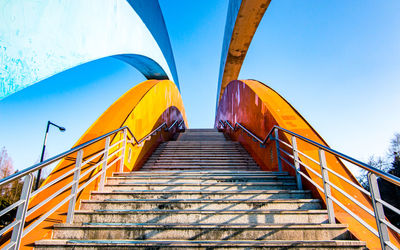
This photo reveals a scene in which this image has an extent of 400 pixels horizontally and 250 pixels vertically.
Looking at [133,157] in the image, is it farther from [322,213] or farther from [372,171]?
[372,171]

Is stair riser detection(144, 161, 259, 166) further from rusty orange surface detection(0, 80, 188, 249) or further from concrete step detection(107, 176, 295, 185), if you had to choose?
concrete step detection(107, 176, 295, 185)

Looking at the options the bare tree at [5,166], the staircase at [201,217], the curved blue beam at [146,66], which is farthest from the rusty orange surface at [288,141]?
the bare tree at [5,166]

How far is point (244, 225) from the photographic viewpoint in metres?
2.38

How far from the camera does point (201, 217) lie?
2609 mm

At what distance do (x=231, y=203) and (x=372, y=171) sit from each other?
1580mm

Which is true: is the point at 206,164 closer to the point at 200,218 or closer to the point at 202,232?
the point at 200,218

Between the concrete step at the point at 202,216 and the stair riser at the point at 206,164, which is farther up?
the stair riser at the point at 206,164

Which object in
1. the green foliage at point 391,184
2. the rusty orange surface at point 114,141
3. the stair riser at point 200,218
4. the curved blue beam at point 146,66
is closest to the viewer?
the rusty orange surface at point 114,141

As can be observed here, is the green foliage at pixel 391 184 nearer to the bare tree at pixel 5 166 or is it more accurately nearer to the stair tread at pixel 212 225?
the stair tread at pixel 212 225

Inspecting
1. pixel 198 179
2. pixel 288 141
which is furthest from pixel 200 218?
pixel 288 141

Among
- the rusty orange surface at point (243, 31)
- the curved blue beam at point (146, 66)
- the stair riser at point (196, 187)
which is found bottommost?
the stair riser at point (196, 187)

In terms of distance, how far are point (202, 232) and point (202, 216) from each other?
0.99 feet

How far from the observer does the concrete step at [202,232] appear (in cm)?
230

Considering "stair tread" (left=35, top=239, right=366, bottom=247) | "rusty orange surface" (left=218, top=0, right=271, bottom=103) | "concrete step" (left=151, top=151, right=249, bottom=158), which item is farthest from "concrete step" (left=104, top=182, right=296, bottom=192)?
"rusty orange surface" (left=218, top=0, right=271, bottom=103)
